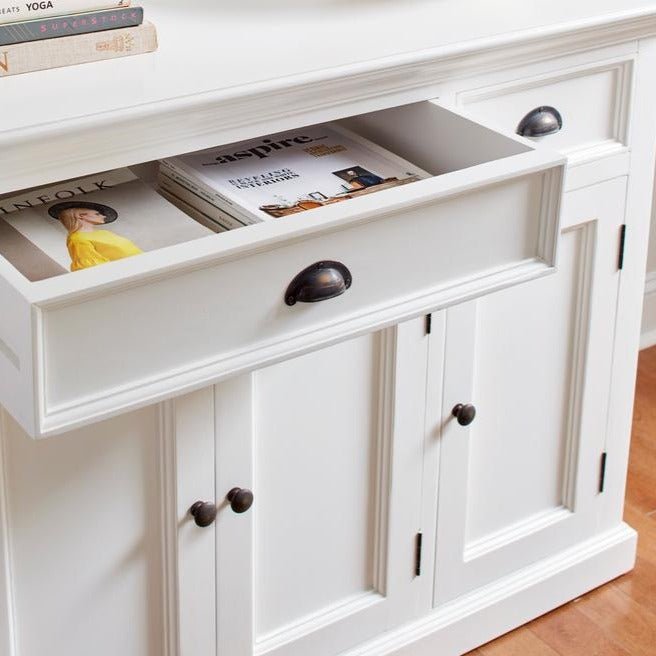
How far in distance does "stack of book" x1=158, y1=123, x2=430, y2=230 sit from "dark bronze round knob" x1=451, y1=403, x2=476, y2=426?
0.37 m

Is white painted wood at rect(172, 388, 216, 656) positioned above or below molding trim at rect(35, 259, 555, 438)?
below

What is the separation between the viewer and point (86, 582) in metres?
1.32

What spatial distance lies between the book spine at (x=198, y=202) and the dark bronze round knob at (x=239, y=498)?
30 centimetres

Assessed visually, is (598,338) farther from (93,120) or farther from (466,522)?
(93,120)

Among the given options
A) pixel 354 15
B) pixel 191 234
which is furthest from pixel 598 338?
pixel 191 234

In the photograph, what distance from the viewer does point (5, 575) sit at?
4.10ft

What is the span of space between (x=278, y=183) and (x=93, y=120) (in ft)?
0.73

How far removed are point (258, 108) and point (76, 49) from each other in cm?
18

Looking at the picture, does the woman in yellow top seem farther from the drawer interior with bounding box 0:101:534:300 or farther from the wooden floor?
the wooden floor

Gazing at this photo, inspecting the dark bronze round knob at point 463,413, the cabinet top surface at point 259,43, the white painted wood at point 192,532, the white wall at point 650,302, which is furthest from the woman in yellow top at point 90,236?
the white wall at point 650,302

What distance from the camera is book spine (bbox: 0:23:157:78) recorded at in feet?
3.87

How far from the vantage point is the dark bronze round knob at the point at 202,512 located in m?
1.34

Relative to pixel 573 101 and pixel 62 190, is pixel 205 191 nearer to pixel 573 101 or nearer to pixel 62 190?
pixel 62 190

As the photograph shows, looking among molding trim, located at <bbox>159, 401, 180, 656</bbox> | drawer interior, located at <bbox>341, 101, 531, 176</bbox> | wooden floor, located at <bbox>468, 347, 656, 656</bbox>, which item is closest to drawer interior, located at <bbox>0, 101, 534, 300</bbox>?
drawer interior, located at <bbox>341, 101, 531, 176</bbox>
